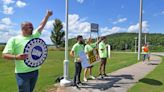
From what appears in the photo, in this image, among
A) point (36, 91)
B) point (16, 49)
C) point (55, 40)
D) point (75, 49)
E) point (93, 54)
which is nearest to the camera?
point (16, 49)

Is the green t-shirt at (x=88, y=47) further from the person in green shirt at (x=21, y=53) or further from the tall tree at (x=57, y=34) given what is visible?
the tall tree at (x=57, y=34)

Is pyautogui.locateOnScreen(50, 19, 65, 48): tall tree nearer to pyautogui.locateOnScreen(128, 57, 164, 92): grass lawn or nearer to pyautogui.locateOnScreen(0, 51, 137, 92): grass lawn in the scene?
pyautogui.locateOnScreen(0, 51, 137, 92): grass lawn

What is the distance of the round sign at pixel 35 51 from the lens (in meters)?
5.38

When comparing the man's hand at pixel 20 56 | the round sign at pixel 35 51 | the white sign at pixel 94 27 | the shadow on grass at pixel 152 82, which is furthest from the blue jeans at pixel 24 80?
the white sign at pixel 94 27

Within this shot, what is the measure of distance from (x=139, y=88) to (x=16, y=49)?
20.2 ft

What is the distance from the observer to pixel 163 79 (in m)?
12.8

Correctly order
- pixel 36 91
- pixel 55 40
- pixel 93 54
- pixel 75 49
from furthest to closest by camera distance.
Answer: pixel 55 40 < pixel 93 54 < pixel 75 49 < pixel 36 91

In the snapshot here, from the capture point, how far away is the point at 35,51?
5461 millimetres

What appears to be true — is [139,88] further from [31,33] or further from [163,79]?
[31,33]

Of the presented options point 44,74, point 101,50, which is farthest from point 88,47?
point 44,74

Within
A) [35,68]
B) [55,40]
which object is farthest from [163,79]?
[55,40]

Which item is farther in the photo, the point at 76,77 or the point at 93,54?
the point at 93,54

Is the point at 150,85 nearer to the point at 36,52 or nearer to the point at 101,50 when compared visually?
the point at 101,50

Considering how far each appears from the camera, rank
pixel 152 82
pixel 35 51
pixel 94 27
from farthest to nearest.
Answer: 1. pixel 94 27
2. pixel 152 82
3. pixel 35 51
